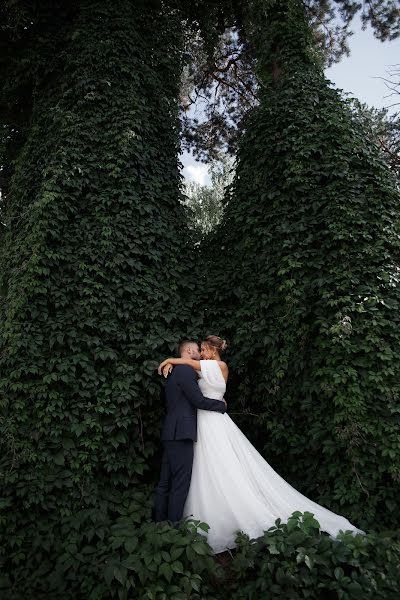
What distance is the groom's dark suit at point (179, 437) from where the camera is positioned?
4363 millimetres

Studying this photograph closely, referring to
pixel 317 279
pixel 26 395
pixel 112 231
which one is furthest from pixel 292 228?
pixel 26 395

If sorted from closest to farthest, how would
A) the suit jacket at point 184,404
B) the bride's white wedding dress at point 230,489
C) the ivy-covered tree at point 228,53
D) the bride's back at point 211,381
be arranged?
1. the bride's white wedding dress at point 230,489
2. the suit jacket at point 184,404
3. the bride's back at point 211,381
4. the ivy-covered tree at point 228,53

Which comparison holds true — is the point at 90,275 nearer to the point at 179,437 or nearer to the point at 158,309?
the point at 158,309

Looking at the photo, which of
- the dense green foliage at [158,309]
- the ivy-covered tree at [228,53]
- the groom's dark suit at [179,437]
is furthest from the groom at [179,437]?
the ivy-covered tree at [228,53]

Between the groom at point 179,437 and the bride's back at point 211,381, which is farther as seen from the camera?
the bride's back at point 211,381

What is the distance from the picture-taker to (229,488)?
4270mm

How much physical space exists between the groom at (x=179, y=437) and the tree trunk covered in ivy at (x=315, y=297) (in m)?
1.32

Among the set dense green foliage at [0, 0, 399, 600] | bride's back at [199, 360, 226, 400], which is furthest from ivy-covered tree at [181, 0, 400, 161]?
bride's back at [199, 360, 226, 400]

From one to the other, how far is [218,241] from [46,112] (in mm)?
3737

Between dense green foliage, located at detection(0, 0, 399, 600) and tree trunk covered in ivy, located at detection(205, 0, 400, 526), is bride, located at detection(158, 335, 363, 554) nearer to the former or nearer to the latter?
dense green foliage, located at detection(0, 0, 399, 600)

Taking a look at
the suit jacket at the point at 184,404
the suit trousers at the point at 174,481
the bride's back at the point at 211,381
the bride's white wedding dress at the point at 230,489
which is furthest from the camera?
the bride's back at the point at 211,381

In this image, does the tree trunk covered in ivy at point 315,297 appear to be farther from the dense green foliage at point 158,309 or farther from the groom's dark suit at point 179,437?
the groom's dark suit at point 179,437

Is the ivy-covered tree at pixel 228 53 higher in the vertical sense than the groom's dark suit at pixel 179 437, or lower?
higher

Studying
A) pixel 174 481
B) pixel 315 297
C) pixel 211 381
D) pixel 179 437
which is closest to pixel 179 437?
pixel 179 437
